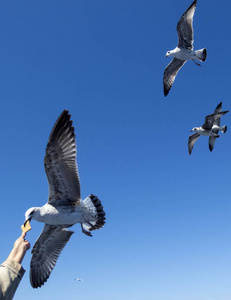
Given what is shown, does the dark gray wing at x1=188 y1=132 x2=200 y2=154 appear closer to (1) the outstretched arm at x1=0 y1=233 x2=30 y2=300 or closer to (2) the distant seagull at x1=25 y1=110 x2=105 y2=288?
(2) the distant seagull at x1=25 y1=110 x2=105 y2=288

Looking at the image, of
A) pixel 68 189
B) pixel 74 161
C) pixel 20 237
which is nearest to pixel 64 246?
pixel 68 189

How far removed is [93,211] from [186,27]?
11.7 meters

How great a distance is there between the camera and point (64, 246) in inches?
289

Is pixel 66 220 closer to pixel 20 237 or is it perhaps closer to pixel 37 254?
pixel 37 254

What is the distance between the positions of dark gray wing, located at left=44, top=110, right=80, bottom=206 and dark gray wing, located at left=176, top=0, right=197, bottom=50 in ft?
37.1

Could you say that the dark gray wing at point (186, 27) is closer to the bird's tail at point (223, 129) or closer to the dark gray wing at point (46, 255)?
the bird's tail at point (223, 129)

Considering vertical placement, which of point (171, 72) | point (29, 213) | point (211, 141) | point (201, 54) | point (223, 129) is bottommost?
point (29, 213)

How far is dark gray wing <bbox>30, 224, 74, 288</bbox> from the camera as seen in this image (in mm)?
7195

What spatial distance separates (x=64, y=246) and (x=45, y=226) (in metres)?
0.74

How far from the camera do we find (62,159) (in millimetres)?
5988

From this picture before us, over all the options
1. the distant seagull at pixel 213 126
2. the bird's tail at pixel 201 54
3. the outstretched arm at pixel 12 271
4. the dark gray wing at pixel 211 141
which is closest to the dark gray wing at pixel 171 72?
the bird's tail at pixel 201 54

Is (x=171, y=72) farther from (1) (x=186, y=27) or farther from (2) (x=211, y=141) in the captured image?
(2) (x=211, y=141)

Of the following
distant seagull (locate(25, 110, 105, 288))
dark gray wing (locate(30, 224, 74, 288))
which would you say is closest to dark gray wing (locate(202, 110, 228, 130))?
dark gray wing (locate(30, 224, 74, 288))

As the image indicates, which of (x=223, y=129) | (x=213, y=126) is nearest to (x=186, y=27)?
(x=213, y=126)
